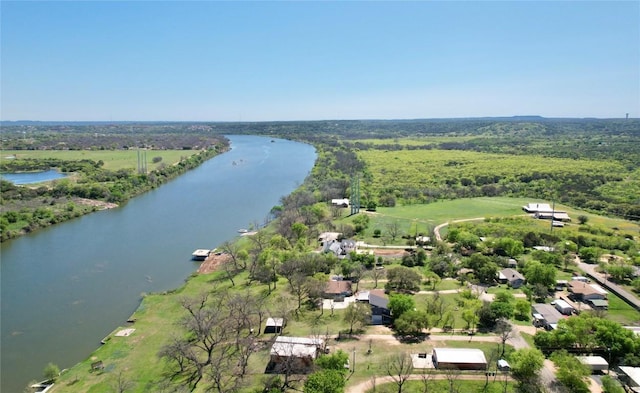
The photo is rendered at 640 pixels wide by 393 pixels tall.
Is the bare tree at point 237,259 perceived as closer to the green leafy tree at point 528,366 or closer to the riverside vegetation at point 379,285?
the riverside vegetation at point 379,285

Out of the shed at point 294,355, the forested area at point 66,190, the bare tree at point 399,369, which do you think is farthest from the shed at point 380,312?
the forested area at point 66,190

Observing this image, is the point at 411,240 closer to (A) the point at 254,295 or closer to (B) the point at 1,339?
(A) the point at 254,295

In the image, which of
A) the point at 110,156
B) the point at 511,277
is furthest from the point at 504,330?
the point at 110,156

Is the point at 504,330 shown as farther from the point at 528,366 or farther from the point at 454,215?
the point at 454,215

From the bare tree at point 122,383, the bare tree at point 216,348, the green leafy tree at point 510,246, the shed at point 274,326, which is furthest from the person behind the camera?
the green leafy tree at point 510,246

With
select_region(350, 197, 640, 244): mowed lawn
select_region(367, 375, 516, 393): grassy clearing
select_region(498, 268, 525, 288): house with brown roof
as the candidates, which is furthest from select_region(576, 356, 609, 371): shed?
select_region(350, 197, 640, 244): mowed lawn

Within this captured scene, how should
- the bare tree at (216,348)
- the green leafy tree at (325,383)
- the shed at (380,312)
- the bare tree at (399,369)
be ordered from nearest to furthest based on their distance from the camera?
the green leafy tree at (325,383), the bare tree at (399,369), the bare tree at (216,348), the shed at (380,312)

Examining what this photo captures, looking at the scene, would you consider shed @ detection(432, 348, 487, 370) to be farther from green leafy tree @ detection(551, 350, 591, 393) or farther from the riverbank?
the riverbank
